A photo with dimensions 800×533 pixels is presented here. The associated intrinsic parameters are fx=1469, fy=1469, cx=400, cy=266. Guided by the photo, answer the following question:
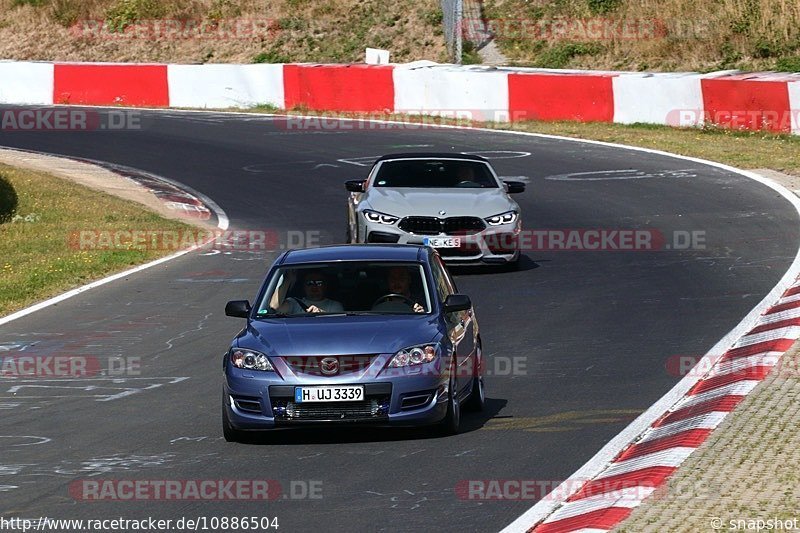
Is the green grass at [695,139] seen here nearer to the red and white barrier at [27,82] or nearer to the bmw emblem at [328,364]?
the red and white barrier at [27,82]

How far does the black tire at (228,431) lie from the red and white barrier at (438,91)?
70.0ft

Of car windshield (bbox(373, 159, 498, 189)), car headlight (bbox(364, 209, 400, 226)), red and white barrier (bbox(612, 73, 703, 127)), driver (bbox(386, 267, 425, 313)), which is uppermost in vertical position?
red and white barrier (bbox(612, 73, 703, 127))

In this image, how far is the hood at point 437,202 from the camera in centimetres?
1838

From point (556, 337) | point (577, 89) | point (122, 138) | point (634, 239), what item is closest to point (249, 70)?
point (122, 138)

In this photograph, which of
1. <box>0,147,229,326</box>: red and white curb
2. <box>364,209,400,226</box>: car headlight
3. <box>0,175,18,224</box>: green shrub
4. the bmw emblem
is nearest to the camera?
the bmw emblem

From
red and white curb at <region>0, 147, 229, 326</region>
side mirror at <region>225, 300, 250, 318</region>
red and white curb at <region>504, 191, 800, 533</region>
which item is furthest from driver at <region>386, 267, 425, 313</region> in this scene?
red and white curb at <region>0, 147, 229, 326</region>

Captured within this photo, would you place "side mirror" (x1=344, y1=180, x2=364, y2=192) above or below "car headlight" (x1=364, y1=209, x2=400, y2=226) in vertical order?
above

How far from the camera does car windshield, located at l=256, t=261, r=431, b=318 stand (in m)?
11.0

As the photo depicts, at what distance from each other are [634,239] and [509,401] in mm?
9406

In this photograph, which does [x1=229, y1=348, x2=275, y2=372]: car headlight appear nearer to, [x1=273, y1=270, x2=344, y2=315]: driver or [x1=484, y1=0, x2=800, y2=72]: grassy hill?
[x1=273, y1=270, x2=344, y2=315]: driver

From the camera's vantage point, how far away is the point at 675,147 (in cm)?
2981

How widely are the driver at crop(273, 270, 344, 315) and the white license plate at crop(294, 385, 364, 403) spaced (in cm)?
113

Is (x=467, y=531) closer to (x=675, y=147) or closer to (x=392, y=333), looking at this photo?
(x=392, y=333)

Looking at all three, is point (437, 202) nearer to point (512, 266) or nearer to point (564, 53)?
point (512, 266)
